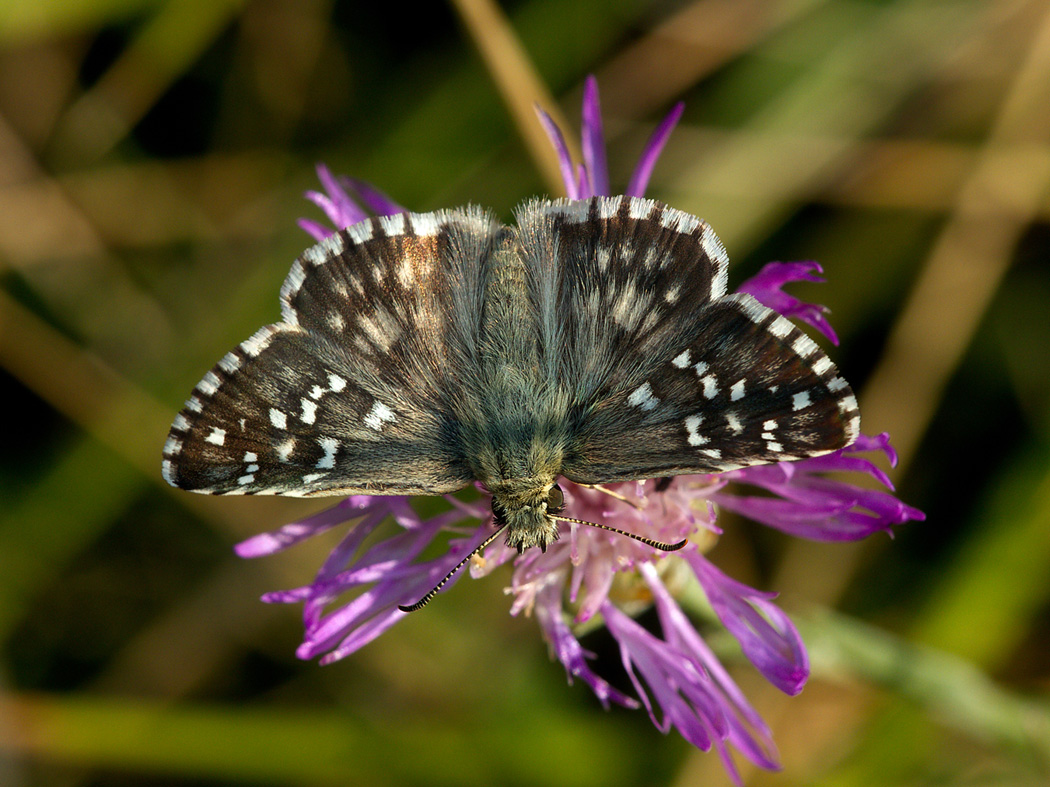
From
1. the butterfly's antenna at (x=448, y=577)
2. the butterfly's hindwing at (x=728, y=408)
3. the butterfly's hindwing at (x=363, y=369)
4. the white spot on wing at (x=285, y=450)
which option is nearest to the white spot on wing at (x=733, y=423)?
the butterfly's hindwing at (x=728, y=408)

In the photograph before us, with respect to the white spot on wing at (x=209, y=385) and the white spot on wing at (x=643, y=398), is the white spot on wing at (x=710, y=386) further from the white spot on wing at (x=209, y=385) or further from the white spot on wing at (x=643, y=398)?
the white spot on wing at (x=209, y=385)

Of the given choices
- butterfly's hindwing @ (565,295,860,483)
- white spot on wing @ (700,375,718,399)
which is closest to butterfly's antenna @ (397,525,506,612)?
butterfly's hindwing @ (565,295,860,483)

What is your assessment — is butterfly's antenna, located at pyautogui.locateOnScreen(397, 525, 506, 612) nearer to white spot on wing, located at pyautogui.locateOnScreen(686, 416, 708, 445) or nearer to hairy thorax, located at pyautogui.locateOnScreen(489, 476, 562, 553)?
hairy thorax, located at pyautogui.locateOnScreen(489, 476, 562, 553)

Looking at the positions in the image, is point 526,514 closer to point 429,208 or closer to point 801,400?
point 801,400

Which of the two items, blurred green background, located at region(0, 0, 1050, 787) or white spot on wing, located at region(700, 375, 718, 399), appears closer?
white spot on wing, located at region(700, 375, 718, 399)

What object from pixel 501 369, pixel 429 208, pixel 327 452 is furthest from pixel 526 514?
pixel 429 208

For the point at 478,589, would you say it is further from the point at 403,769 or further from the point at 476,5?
the point at 476,5

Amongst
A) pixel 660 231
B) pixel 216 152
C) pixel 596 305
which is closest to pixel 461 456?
pixel 596 305
